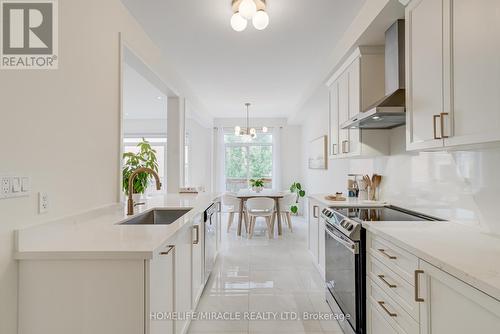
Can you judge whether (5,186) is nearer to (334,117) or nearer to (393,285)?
(393,285)

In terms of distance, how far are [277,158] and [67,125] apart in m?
6.18

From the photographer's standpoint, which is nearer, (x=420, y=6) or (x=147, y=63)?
(x=420, y=6)

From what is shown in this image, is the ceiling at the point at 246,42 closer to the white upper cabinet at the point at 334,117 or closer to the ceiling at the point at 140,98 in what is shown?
the white upper cabinet at the point at 334,117

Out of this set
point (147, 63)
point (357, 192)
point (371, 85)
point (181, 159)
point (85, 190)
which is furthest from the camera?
point (181, 159)

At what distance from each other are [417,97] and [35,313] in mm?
2337

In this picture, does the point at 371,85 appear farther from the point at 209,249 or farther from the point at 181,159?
the point at 181,159

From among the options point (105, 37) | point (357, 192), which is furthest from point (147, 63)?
point (357, 192)

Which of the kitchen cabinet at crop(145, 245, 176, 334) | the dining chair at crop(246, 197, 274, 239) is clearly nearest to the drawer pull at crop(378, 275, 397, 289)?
the kitchen cabinet at crop(145, 245, 176, 334)

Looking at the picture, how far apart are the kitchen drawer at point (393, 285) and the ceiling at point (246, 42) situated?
2078 millimetres

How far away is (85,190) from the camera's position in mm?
1796

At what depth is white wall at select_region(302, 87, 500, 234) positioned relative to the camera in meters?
1.54

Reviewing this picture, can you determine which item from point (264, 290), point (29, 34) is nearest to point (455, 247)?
point (264, 290)

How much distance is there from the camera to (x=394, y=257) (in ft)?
4.74

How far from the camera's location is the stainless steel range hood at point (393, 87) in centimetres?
195
